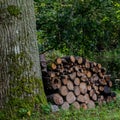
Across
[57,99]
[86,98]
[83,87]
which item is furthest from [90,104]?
[57,99]

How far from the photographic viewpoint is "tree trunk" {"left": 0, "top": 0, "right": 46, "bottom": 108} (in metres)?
5.57

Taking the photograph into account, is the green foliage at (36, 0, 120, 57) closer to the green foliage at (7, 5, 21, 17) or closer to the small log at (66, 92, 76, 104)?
the small log at (66, 92, 76, 104)

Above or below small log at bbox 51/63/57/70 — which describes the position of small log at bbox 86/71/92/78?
below

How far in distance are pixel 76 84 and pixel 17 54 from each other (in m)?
1.77

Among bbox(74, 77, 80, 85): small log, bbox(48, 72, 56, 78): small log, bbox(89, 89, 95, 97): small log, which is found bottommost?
bbox(89, 89, 95, 97): small log

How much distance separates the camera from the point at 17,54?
18.6 ft

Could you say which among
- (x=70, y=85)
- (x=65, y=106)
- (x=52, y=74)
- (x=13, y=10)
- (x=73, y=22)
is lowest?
(x=65, y=106)

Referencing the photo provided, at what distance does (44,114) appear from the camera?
5594mm

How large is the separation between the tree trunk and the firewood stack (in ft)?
1.90

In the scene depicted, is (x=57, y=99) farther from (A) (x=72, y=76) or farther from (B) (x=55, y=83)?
(A) (x=72, y=76)

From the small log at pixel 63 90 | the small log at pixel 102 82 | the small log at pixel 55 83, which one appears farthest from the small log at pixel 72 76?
the small log at pixel 102 82

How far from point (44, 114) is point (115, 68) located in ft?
23.5

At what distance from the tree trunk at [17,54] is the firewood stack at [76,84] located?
58 centimetres

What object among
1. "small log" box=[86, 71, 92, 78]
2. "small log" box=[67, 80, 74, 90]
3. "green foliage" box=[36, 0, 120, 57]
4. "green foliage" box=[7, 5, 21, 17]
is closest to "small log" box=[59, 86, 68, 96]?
"small log" box=[67, 80, 74, 90]
